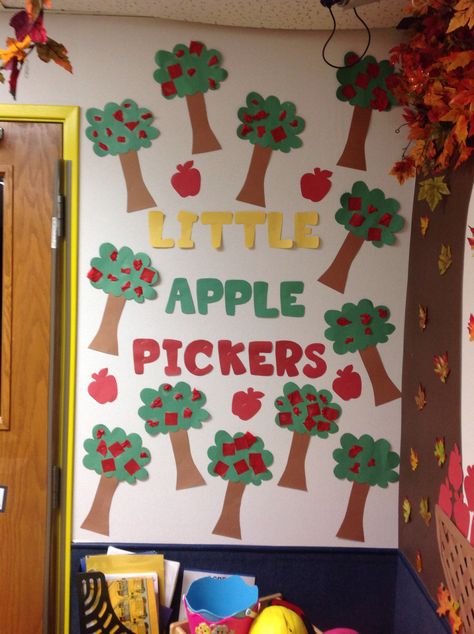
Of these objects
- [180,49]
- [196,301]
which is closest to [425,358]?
[196,301]

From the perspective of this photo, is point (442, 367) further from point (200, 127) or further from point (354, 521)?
point (200, 127)

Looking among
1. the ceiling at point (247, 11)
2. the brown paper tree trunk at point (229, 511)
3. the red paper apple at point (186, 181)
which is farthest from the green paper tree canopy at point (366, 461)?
the ceiling at point (247, 11)

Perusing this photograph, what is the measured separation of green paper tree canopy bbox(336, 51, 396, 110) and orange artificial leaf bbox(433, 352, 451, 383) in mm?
923

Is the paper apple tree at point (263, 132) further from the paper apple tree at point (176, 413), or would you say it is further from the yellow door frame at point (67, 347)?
the paper apple tree at point (176, 413)

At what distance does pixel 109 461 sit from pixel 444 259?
1299 millimetres

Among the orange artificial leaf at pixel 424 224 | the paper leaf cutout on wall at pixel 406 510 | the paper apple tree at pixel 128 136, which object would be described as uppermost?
the paper apple tree at pixel 128 136

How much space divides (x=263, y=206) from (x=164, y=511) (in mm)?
1113

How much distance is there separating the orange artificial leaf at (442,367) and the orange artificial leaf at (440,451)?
0.18 m

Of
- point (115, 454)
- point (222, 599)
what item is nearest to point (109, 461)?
point (115, 454)

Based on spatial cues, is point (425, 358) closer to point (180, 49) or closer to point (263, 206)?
point (263, 206)

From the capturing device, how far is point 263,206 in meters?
2.42

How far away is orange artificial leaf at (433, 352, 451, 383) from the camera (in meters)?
1.96

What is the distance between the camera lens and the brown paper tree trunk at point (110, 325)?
2.42 m

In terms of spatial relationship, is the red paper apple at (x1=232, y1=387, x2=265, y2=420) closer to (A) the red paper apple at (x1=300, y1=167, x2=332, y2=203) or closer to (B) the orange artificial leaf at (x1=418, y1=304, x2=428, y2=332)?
(B) the orange artificial leaf at (x1=418, y1=304, x2=428, y2=332)
